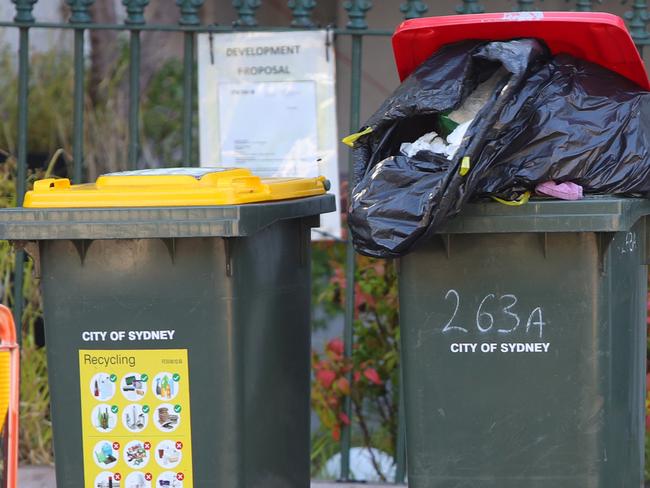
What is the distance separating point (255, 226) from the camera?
3.70 meters

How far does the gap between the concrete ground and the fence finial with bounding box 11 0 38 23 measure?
7.01 feet

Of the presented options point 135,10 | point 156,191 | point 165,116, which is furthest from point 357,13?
point 165,116

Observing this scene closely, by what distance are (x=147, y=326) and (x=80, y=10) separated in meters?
2.09

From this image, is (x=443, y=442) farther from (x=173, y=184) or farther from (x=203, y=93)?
(x=203, y=93)

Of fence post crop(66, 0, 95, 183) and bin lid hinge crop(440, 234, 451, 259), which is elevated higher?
fence post crop(66, 0, 95, 183)

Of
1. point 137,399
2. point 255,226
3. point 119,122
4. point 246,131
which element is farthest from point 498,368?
point 119,122

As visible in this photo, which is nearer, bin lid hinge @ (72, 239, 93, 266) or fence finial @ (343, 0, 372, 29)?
bin lid hinge @ (72, 239, 93, 266)

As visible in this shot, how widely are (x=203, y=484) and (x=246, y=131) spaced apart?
6.39ft

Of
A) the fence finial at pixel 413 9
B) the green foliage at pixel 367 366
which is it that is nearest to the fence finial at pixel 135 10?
the fence finial at pixel 413 9

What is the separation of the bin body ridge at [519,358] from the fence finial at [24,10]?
2.57 m

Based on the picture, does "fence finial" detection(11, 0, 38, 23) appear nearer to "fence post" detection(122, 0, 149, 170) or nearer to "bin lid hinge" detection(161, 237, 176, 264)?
"fence post" detection(122, 0, 149, 170)

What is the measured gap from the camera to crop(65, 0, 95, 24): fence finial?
5.22 m

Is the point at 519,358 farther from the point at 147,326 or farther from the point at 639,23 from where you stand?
the point at 639,23

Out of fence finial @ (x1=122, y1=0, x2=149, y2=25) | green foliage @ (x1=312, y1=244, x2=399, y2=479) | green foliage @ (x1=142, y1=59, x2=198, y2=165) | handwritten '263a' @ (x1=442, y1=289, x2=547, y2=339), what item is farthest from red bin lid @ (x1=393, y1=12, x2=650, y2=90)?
green foliage @ (x1=142, y1=59, x2=198, y2=165)
